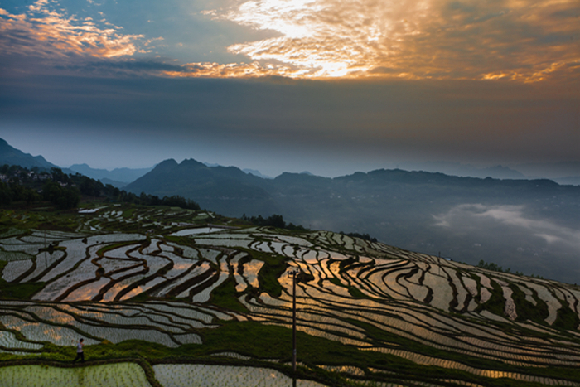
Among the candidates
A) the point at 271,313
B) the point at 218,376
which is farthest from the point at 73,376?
the point at 271,313

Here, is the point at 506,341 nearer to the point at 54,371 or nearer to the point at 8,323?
the point at 54,371

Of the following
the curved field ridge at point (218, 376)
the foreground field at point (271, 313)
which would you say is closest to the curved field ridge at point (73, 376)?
the foreground field at point (271, 313)

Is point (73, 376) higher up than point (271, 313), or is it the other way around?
point (73, 376)

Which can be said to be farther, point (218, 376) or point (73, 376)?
point (218, 376)

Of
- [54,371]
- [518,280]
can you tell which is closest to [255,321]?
[54,371]

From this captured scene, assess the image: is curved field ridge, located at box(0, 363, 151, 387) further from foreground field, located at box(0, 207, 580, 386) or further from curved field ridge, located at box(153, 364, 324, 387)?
curved field ridge, located at box(153, 364, 324, 387)

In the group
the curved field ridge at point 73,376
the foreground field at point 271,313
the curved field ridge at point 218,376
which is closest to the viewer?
the curved field ridge at point 73,376

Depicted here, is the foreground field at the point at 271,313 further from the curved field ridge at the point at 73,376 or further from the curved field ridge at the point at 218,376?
the curved field ridge at the point at 73,376

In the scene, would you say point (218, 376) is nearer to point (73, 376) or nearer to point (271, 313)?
point (73, 376)
